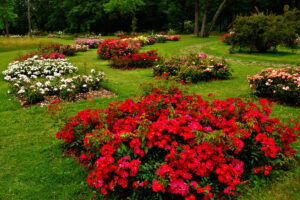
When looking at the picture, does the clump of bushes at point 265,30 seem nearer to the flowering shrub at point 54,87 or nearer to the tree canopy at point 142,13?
the flowering shrub at point 54,87

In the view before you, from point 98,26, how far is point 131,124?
41454 millimetres

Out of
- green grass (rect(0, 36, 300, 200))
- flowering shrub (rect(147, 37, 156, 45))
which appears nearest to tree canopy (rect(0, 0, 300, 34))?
flowering shrub (rect(147, 37, 156, 45))

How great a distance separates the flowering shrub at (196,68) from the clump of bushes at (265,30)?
6.94 metres

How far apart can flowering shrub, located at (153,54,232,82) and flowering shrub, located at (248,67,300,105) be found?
6.83 feet

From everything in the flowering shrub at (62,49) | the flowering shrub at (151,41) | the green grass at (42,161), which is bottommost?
the green grass at (42,161)

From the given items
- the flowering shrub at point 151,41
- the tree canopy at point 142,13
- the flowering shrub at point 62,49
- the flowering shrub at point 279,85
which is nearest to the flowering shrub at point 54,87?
the flowering shrub at point 279,85

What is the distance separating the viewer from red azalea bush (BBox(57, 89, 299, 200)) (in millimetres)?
2838

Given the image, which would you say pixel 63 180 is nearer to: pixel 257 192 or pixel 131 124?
pixel 131 124

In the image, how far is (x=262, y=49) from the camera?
1639 cm

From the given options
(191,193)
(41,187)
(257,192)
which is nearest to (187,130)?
(191,193)

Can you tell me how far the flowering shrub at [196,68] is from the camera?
8688 millimetres

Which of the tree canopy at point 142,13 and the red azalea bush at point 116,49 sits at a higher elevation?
the tree canopy at point 142,13

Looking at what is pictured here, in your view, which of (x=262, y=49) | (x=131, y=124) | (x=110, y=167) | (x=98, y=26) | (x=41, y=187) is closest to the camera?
(x=110, y=167)

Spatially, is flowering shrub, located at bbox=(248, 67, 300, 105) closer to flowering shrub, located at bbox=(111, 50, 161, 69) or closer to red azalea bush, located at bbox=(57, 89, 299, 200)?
red azalea bush, located at bbox=(57, 89, 299, 200)
